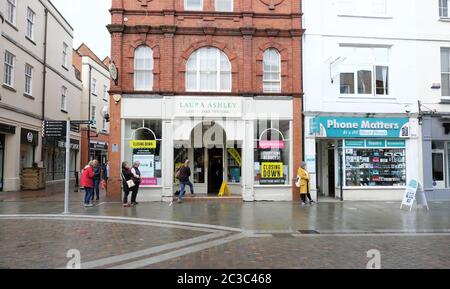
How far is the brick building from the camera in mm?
16625

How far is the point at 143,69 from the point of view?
668 inches

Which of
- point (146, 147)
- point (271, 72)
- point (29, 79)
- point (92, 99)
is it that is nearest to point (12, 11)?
point (29, 79)

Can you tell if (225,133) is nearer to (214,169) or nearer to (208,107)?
(208,107)

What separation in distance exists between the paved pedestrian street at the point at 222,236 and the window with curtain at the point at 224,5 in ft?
29.6

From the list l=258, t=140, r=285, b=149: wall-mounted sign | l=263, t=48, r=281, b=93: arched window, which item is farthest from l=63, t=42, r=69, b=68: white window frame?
l=258, t=140, r=285, b=149: wall-mounted sign

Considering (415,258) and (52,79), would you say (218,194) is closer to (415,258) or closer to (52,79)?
(415,258)

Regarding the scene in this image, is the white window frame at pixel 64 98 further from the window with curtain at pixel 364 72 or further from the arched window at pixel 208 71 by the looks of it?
the window with curtain at pixel 364 72

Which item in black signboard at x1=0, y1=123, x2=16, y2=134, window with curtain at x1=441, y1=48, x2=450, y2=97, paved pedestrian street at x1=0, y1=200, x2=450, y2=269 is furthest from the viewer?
black signboard at x1=0, y1=123, x2=16, y2=134

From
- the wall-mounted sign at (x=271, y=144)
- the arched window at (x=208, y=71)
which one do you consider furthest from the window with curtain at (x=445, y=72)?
the arched window at (x=208, y=71)

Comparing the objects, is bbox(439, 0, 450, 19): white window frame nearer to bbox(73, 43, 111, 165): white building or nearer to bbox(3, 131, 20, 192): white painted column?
bbox(3, 131, 20, 192): white painted column

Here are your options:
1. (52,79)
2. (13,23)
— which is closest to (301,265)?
A: (13,23)

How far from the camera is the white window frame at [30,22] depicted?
23191 mm

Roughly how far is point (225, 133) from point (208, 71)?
2.90m

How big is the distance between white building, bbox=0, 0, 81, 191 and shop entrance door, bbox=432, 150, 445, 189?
849 inches
